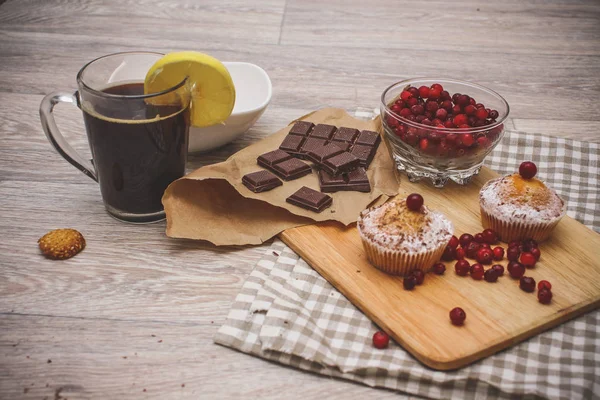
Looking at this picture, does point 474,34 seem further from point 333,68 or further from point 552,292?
point 552,292

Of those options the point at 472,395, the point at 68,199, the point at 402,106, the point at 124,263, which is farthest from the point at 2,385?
the point at 402,106

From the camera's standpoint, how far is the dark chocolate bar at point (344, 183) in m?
1.73

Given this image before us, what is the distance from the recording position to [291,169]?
175 centimetres

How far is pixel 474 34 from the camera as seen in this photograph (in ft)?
9.32

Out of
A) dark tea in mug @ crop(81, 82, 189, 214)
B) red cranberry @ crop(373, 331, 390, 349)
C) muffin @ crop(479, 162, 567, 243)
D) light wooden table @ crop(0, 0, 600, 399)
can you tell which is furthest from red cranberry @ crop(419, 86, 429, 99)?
red cranberry @ crop(373, 331, 390, 349)

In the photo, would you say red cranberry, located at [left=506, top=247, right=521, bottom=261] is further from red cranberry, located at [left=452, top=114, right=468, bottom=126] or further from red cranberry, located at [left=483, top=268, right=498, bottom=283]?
red cranberry, located at [left=452, top=114, right=468, bottom=126]

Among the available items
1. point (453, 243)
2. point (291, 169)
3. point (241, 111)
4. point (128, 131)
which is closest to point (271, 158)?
point (291, 169)

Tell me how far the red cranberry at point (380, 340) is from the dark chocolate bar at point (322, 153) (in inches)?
24.1

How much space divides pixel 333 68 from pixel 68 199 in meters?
1.22

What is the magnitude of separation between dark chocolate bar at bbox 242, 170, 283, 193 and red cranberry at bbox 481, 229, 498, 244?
0.55 metres

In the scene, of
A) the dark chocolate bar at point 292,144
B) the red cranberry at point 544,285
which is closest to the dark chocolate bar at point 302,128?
the dark chocolate bar at point 292,144

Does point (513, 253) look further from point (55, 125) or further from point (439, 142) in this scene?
point (55, 125)

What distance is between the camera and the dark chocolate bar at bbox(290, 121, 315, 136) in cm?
191

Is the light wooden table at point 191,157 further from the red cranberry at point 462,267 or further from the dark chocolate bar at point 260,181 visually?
the red cranberry at point 462,267
